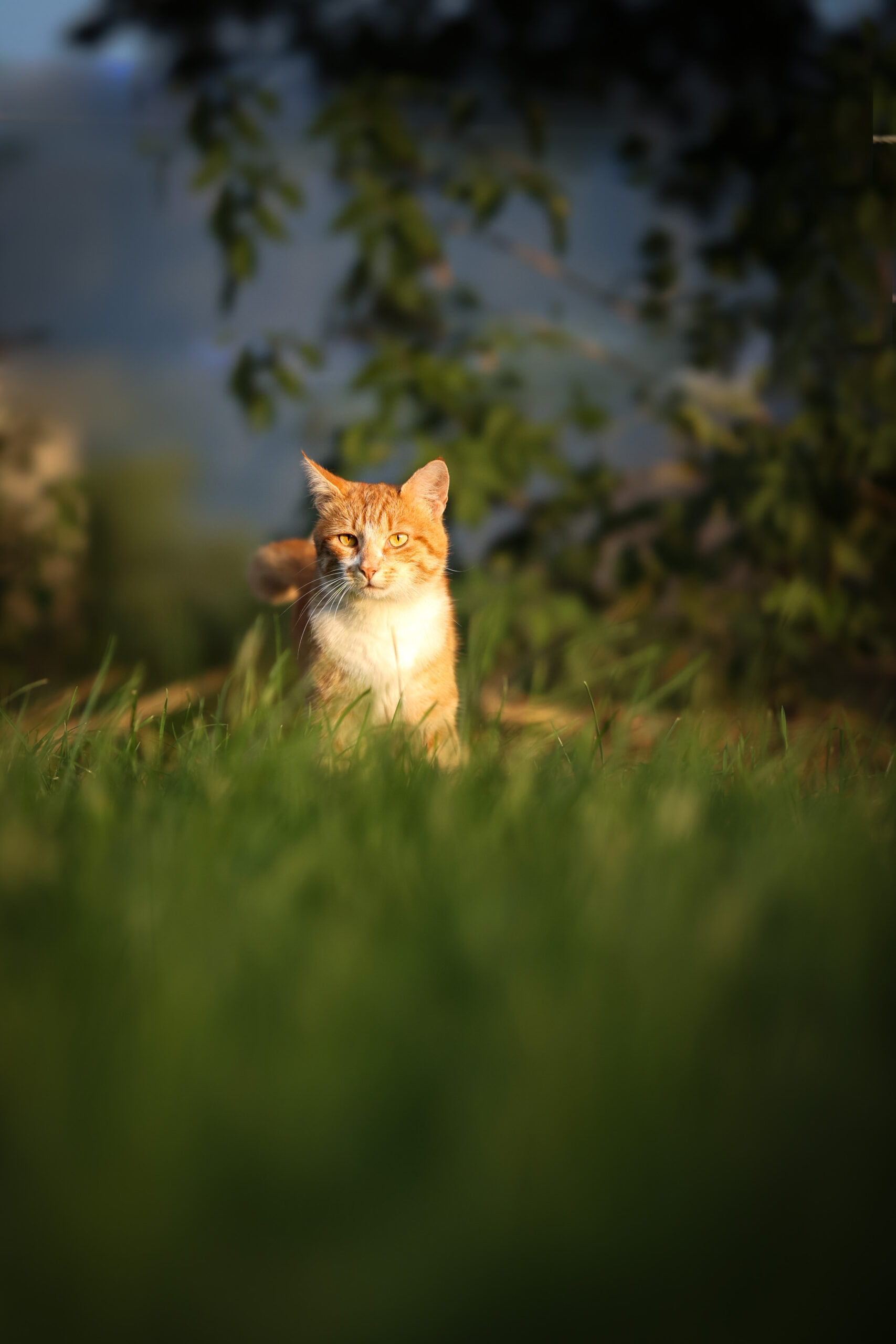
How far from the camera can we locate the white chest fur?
5.29ft

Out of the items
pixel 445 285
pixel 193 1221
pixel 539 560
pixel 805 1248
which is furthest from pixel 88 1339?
pixel 445 285

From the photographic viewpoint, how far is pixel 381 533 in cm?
175

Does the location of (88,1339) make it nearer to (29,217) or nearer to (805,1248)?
(805,1248)

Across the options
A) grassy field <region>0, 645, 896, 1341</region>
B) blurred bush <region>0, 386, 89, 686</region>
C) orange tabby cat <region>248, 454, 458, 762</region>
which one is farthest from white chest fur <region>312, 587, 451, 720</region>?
blurred bush <region>0, 386, 89, 686</region>

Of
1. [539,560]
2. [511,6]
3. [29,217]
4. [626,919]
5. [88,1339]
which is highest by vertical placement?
[511,6]

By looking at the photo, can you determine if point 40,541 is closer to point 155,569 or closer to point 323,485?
point 155,569

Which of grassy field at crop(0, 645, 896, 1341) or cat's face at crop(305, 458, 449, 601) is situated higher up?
cat's face at crop(305, 458, 449, 601)

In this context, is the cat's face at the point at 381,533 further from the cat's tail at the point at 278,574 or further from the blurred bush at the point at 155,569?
the blurred bush at the point at 155,569

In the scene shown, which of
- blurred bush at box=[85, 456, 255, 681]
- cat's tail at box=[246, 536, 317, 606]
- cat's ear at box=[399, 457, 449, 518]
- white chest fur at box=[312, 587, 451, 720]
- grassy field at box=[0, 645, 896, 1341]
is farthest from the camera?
blurred bush at box=[85, 456, 255, 681]

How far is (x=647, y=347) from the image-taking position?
7.95 feet

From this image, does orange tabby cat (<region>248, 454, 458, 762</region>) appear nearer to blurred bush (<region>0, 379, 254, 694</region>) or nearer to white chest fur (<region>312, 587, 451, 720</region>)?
white chest fur (<region>312, 587, 451, 720</region>)

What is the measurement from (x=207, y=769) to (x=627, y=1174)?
2.45 feet

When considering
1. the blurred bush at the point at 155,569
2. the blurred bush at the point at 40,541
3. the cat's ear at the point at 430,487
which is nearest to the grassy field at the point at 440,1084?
the cat's ear at the point at 430,487

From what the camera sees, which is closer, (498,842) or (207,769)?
(498,842)
